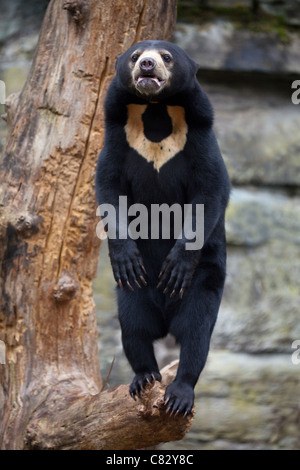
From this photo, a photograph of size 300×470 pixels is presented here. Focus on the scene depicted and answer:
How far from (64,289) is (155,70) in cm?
134

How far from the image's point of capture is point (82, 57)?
390 cm

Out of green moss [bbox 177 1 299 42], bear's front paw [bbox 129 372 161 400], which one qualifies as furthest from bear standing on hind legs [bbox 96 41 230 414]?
green moss [bbox 177 1 299 42]

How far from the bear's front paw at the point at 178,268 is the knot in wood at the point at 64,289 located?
0.83 meters

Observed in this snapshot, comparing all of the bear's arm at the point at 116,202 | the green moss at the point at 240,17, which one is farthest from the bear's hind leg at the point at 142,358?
the green moss at the point at 240,17

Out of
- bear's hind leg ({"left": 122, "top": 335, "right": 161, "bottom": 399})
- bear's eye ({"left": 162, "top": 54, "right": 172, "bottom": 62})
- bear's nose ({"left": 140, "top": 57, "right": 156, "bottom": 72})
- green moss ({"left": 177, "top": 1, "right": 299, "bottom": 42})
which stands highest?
green moss ({"left": 177, "top": 1, "right": 299, "bottom": 42})

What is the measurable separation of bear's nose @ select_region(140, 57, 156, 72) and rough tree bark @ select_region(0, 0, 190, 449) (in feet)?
2.84

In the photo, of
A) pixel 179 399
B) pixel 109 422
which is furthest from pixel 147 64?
→ pixel 109 422

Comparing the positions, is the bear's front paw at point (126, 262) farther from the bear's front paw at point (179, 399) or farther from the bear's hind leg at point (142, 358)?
the bear's front paw at point (179, 399)

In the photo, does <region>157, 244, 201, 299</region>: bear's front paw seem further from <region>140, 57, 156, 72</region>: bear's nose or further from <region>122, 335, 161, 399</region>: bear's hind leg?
<region>140, 57, 156, 72</region>: bear's nose

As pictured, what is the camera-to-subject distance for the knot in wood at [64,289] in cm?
387

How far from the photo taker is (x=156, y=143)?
3.35m

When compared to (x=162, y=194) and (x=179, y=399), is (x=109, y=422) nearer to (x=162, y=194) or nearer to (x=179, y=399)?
(x=179, y=399)

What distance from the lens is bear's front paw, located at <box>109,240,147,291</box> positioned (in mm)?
3207

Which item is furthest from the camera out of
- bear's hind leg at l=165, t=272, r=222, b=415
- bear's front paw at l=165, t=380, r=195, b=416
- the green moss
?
the green moss
